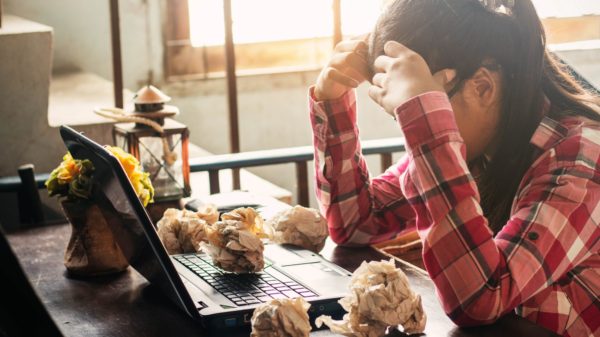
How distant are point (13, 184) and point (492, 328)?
1.18 metres

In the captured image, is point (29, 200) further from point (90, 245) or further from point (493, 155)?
point (493, 155)

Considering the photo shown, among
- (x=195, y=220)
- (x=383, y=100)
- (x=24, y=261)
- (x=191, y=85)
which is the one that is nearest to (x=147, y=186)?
(x=195, y=220)

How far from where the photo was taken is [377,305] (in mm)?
1126

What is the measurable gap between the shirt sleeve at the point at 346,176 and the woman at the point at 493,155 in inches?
7.0

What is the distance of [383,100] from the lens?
4.42ft

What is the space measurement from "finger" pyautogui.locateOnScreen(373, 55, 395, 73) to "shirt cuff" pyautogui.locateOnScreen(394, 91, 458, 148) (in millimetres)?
80

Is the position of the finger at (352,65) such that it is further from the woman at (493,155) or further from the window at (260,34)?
the window at (260,34)

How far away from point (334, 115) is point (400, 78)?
1.28ft

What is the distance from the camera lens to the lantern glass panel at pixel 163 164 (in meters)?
1.96

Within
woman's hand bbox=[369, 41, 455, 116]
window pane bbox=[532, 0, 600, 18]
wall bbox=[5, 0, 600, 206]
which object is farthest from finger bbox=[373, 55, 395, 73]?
wall bbox=[5, 0, 600, 206]

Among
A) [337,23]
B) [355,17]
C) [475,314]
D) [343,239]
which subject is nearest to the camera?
[475,314]

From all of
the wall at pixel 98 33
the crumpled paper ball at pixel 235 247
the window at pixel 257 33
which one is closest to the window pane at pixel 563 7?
the crumpled paper ball at pixel 235 247

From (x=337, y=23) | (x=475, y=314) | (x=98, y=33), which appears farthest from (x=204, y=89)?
(x=475, y=314)

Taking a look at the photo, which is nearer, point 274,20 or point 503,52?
point 503,52
